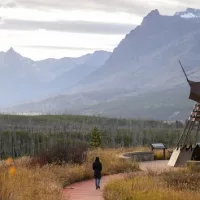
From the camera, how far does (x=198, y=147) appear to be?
29.9 metres

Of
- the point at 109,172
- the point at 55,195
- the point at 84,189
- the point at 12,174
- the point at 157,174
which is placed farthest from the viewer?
the point at 109,172

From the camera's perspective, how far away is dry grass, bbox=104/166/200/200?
18.4 meters

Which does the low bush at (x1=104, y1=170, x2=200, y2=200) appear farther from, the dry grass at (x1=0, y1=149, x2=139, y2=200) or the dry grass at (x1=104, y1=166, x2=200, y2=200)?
the dry grass at (x1=0, y1=149, x2=139, y2=200)

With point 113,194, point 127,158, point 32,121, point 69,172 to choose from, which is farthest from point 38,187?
point 32,121

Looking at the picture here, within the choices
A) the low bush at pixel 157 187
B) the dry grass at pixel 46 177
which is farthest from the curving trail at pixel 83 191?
the low bush at pixel 157 187

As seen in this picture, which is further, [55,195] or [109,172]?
[109,172]

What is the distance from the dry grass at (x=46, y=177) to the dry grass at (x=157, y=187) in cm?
191

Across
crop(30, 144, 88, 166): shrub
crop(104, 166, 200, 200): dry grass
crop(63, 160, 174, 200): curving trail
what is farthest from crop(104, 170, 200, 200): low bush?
crop(30, 144, 88, 166): shrub

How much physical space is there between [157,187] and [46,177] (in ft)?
14.8

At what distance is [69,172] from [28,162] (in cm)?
317

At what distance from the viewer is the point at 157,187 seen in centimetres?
2061

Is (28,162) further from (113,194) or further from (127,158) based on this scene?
(113,194)

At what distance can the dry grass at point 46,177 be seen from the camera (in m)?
17.9

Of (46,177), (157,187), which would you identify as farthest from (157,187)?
(46,177)
